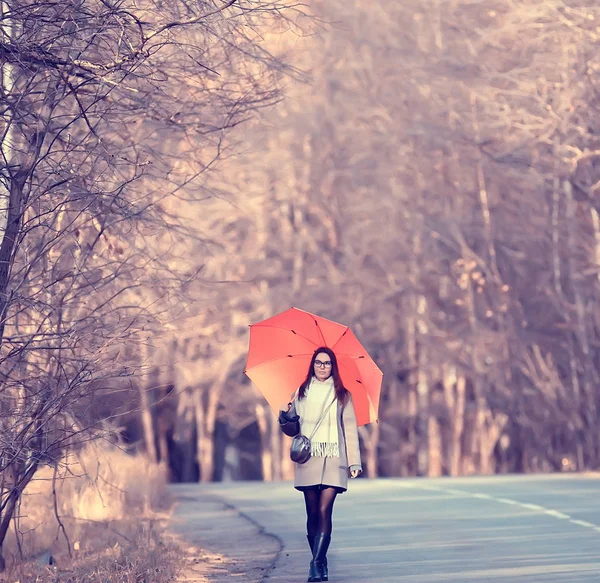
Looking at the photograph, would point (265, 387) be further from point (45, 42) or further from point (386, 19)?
point (386, 19)

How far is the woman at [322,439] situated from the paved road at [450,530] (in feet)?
1.55

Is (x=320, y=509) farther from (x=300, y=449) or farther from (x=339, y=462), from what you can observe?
(x=300, y=449)

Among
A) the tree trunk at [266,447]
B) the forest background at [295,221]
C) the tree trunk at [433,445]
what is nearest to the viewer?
the forest background at [295,221]

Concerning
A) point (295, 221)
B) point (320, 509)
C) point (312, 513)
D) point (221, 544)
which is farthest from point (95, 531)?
point (295, 221)

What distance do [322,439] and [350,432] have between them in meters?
0.25

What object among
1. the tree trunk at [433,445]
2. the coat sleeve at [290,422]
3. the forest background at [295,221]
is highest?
the forest background at [295,221]

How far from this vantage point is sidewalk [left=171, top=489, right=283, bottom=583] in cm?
1341

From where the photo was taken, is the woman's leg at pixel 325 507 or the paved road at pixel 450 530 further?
the paved road at pixel 450 530

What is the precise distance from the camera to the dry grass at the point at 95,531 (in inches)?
510

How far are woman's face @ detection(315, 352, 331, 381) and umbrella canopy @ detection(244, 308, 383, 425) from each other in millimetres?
382

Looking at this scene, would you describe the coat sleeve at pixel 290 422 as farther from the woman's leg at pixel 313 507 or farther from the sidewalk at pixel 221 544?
the sidewalk at pixel 221 544

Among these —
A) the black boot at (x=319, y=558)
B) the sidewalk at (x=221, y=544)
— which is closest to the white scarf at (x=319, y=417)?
the black boot at (x=319, y=558)

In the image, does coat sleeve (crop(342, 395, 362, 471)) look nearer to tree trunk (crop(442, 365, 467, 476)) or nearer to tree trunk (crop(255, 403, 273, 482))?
tree trunk (crop(442, 365, 467, 476))

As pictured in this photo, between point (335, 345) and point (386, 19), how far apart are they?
84.9ft
